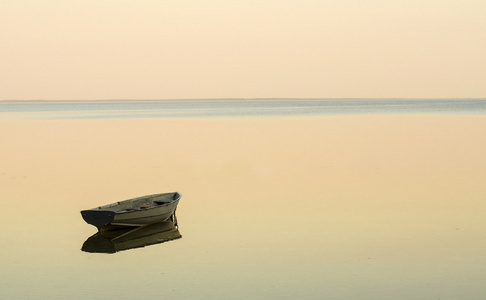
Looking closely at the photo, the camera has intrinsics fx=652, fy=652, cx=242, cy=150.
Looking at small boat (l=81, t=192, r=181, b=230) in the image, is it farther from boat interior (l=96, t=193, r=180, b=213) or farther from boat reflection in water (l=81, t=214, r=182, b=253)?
boat reflection in water (l=81, t=214, r=182, b=253)

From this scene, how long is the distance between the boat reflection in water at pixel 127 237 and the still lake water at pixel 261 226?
14cm

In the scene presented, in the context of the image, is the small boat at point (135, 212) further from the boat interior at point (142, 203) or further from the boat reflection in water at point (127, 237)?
the boat reflection in water at point (127, 237)

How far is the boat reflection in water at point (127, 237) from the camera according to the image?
16281 millimetres

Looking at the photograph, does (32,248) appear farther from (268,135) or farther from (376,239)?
(268,135)

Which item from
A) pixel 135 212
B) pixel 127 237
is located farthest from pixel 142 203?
pixel 127 237

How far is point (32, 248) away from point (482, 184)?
17.2 metres

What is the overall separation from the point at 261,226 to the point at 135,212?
3.64 meters

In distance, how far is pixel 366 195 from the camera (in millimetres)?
23172

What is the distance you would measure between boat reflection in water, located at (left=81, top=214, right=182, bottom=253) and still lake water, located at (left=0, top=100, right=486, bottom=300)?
138 millimetres

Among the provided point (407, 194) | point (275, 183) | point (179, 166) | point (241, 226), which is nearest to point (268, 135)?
point (179, 166)

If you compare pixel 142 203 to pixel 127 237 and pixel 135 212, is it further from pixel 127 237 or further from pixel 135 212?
pixel 127 237

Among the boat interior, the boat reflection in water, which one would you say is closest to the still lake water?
the boat reflection in water

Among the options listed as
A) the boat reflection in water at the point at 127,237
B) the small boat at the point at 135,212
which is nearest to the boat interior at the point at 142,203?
the small boat at the point at 135,212

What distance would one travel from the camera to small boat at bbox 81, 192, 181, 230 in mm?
16406
